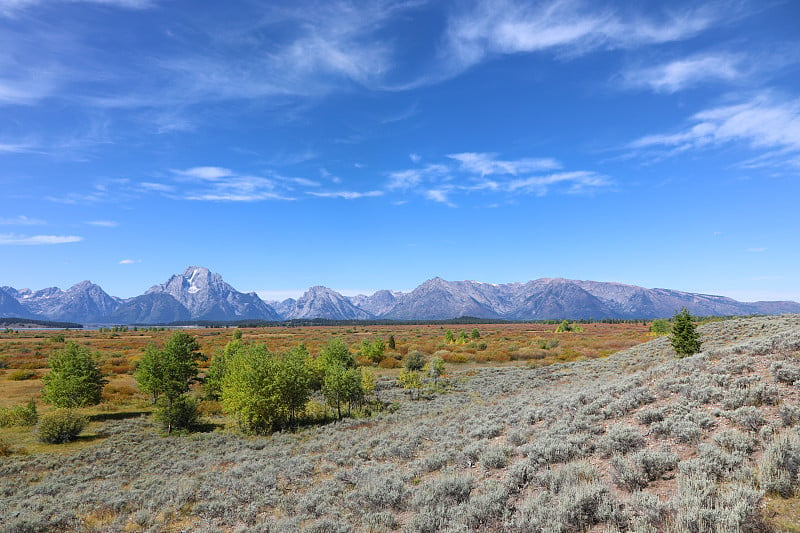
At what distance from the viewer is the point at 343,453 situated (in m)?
17.4

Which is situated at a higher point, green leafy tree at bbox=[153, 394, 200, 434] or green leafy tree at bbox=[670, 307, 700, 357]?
green leafy tree at bbox=[670, 307, 700, 357]

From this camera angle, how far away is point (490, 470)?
457 inches

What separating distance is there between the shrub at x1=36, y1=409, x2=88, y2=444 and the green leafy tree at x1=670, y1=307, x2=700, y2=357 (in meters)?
47.3

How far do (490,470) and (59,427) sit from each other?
93.8 ft

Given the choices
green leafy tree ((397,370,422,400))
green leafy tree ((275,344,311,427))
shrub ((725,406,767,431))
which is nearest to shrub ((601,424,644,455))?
shrub ((725,406,767,431))

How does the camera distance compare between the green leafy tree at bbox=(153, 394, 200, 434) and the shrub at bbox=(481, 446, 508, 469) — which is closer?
the shrub at bbox=(481, 446, 508, 469)

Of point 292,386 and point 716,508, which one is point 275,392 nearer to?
point 292,386

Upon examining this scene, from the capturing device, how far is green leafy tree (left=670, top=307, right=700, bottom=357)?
1209 inches

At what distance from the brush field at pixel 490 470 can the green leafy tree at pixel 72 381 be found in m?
5.41

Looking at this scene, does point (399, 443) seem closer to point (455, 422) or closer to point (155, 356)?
point (455, 422)

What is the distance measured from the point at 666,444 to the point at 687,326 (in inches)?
1104

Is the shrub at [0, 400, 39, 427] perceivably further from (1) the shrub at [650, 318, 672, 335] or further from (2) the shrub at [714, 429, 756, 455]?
(1) the shrub at [650, 318, 672, 335]

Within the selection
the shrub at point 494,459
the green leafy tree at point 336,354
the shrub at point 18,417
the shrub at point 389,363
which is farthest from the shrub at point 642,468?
the shrub at point 389,363

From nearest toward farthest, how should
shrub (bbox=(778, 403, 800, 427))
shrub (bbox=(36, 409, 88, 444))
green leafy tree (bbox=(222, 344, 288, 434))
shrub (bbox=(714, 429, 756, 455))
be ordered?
shrub (bbox=(714, 429, 756, 455))
shrub (bbox=(778, 403, 800, 427))
shrub (bbox=(36, 409, 88, 444))
green leafy tree (bbox=(222, 344, 288, 434))
